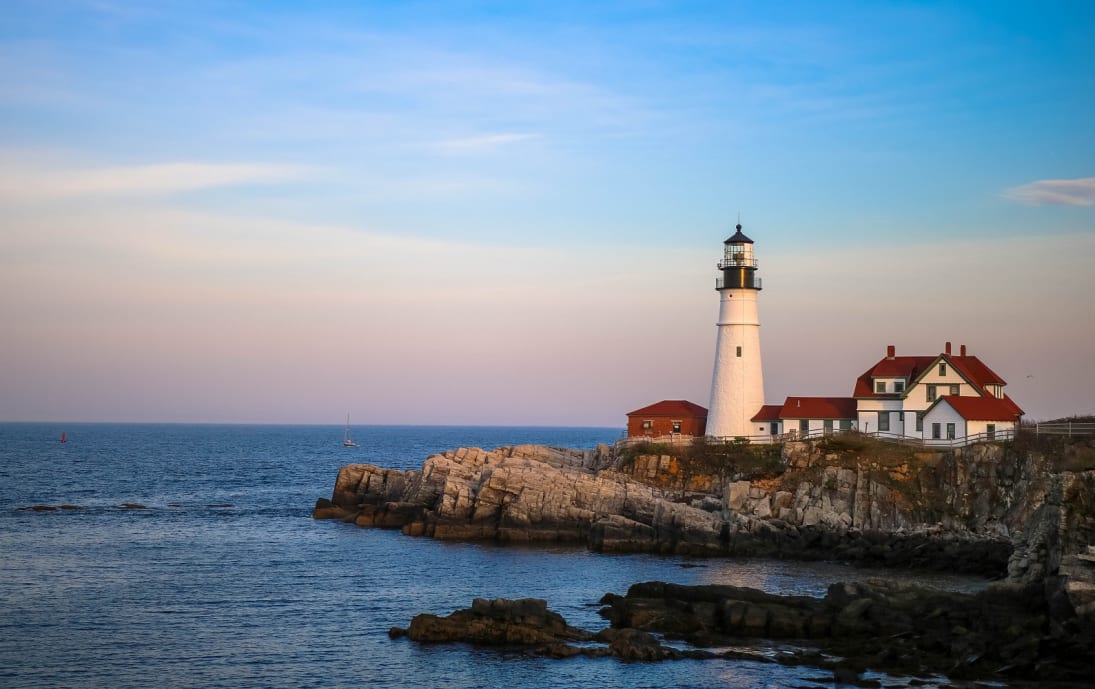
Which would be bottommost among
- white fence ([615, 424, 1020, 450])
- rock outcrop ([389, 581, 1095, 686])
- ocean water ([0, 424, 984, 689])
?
ocean water ([0, 424, 984, 689])

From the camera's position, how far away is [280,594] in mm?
36656

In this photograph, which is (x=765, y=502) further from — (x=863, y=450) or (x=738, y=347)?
(x=738, y=347)

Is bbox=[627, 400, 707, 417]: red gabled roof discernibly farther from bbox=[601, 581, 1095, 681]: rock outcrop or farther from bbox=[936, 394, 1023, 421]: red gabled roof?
bbox=[601, 581, 1095, 681]: rock outcrop

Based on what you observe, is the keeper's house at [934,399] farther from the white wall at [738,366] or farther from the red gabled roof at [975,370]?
the white wall at [738,366]

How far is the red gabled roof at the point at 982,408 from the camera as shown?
5059 centimetres

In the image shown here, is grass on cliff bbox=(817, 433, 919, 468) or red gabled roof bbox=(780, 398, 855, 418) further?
red gabled roof bbox=(780, 398, 855, 418)

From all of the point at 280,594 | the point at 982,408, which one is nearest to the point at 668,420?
the point at 982,408

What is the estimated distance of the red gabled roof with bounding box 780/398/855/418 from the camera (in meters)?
57.4

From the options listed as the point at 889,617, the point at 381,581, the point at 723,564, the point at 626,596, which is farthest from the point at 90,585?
the point at 889,617

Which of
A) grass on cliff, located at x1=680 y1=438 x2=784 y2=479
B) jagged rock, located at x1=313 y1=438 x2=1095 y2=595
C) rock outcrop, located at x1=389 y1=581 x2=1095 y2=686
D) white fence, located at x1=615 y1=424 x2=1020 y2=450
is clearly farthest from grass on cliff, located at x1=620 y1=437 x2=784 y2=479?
rock outcrop, located at x1=389 y1=581 x2=1095 y2=686

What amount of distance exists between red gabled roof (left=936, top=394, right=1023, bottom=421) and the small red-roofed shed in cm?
1429

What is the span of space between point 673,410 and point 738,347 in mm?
6198

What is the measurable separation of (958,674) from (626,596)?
10.9 metres

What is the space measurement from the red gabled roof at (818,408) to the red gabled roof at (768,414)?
0.38 m
